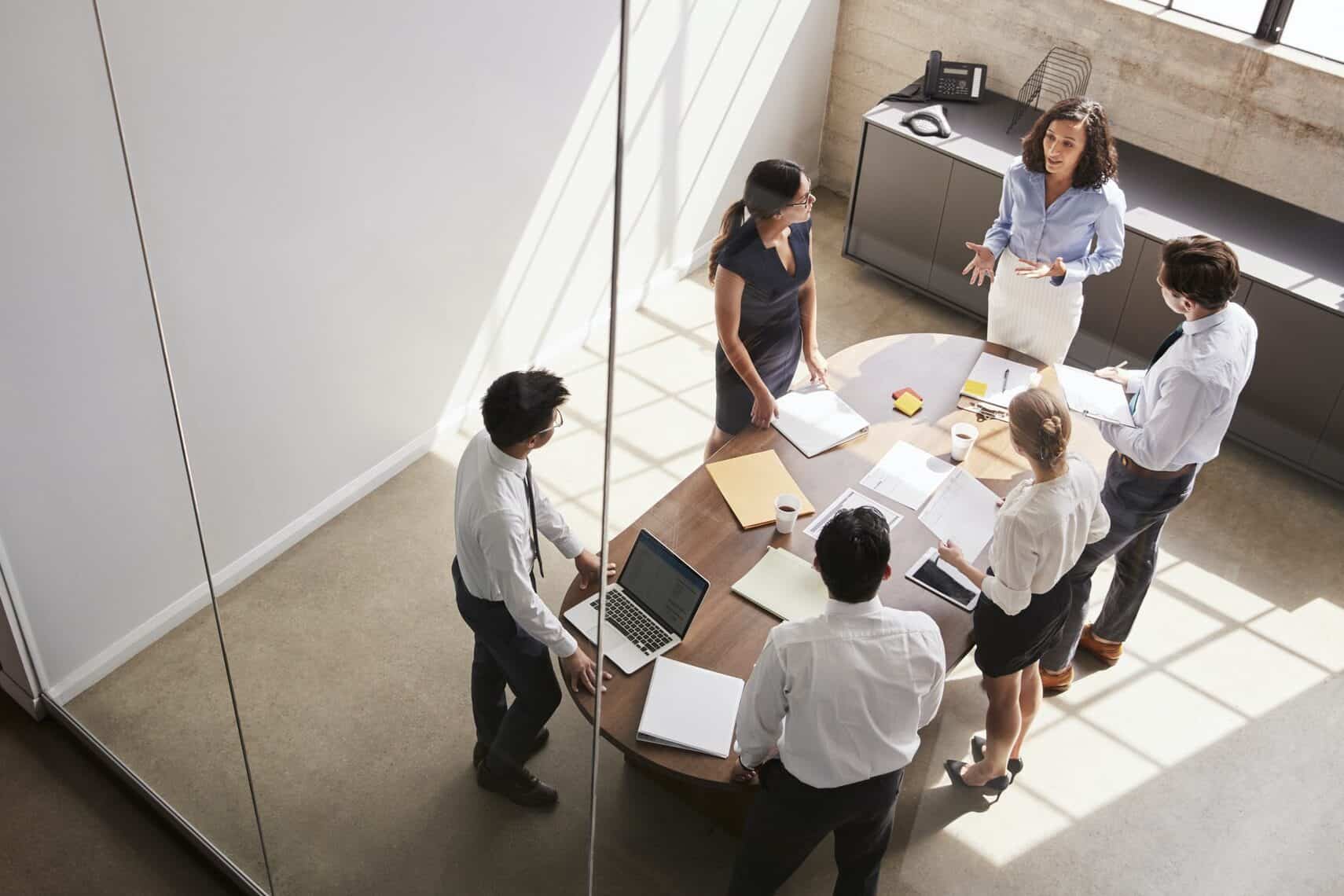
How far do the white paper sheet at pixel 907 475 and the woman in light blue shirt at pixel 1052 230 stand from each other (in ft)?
1.99

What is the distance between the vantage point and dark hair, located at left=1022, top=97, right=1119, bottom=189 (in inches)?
149

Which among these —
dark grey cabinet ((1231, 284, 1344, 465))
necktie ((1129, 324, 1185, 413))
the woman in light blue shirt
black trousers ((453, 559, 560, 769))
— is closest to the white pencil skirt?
the woman in light blue shirt

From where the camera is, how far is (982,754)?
3.61 m

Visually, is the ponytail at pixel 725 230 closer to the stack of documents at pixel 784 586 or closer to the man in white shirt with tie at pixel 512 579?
the man in white shirt with tie at pixel 512 579

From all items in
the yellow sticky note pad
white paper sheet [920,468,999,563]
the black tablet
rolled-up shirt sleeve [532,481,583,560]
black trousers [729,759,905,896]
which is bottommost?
black trousers [729,759,905,896]

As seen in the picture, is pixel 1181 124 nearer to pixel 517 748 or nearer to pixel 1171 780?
pixel 1171 780

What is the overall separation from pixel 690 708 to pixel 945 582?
2.63ft

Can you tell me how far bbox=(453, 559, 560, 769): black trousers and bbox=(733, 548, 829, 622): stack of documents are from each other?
79cm

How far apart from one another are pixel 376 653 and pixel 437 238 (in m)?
0.85

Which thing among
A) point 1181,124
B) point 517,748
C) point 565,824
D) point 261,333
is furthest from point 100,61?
point 1181,124

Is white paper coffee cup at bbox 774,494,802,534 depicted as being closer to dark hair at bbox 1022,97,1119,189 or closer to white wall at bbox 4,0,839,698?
white wall at bbox 4,0,839,698

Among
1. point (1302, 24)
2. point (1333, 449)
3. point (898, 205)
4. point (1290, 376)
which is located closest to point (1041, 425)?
point (898, 205)

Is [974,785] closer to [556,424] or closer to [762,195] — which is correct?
[762,195]

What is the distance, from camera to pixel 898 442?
3529 mm
